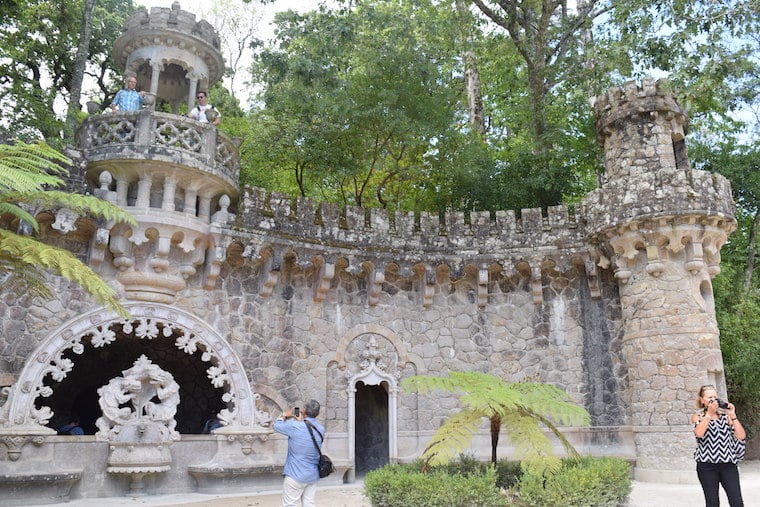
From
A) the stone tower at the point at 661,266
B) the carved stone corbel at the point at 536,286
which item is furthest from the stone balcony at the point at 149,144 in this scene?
the stone tower at the point at 661,266

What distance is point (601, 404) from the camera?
12000 mm

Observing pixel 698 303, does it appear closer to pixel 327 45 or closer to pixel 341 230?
pixel 341 230

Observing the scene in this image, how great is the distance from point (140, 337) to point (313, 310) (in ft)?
10.3

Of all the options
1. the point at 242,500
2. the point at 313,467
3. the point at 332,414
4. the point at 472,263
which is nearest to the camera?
the point at 313,467

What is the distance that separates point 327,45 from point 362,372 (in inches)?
277

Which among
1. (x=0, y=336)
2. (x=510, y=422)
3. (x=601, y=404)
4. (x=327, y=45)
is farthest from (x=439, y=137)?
(x=0, y=336)

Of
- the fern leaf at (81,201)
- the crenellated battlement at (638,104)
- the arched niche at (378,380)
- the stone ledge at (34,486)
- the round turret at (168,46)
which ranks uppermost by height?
the round turret at (168,46)

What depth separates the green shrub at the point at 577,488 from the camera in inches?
264

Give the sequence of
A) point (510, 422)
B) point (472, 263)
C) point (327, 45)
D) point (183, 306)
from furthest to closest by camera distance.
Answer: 1. point (327, 45)
2. point (472, 263)
3. point (183, 306)
4. point (510, 422)

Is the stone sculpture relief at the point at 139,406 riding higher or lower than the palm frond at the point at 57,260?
lower

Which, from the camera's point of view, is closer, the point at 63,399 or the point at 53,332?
the point at 53,332

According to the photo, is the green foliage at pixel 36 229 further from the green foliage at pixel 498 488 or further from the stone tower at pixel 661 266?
the stone tower at pixel 661 266

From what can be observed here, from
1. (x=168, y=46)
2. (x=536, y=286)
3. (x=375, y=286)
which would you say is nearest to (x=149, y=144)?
(x=168, y=46)

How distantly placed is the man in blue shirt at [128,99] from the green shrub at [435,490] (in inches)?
294
